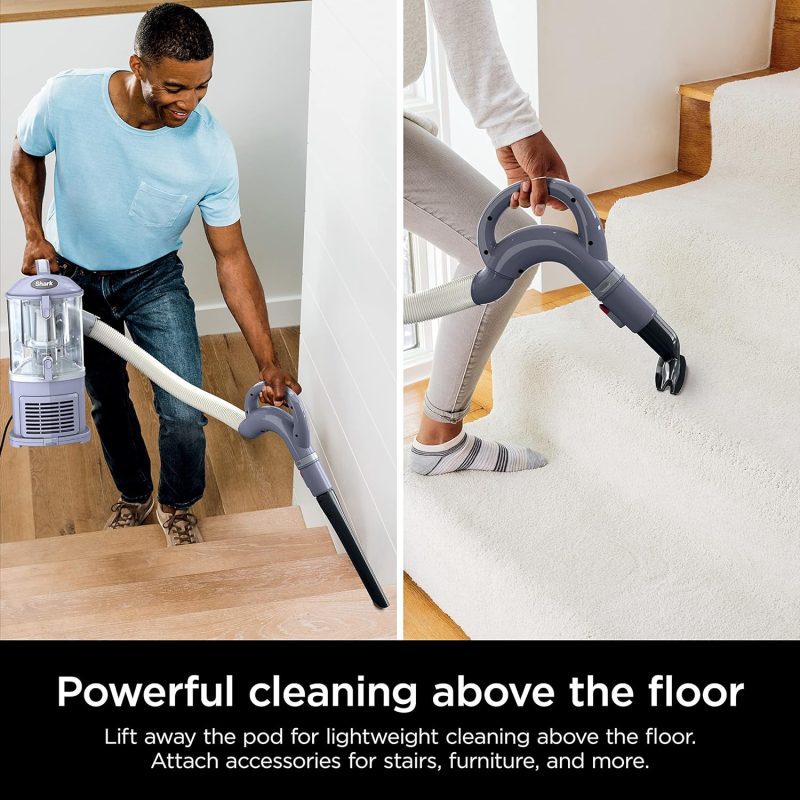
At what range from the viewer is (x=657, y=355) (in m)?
1.46

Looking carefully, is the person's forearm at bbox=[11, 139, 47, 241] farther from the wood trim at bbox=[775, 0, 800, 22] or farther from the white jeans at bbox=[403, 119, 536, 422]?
the wood trim at bbox=[775, 0, 800, 22]

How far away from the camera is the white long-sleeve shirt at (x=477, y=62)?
114 cm

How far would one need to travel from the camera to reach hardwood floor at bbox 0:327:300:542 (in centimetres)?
235

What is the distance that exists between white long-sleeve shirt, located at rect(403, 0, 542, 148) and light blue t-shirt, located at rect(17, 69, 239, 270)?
75 cm

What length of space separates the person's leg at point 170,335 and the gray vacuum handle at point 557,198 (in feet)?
3.32

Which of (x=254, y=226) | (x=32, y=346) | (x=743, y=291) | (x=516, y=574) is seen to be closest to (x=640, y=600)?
(x=516, y=574)

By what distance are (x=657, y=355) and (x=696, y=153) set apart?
0.63 meters

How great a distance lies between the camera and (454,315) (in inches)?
52.3

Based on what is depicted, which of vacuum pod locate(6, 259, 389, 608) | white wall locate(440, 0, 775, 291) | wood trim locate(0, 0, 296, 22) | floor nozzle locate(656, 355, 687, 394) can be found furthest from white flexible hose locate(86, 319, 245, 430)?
wood trim locate(0, 0, 296, 22)

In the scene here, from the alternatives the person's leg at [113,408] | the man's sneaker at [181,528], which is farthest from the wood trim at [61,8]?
the man's sneaker at [181,528]

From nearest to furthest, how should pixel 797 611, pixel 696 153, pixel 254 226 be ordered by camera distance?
pixel 797 611
pixel 696 153
pixel 254 226
